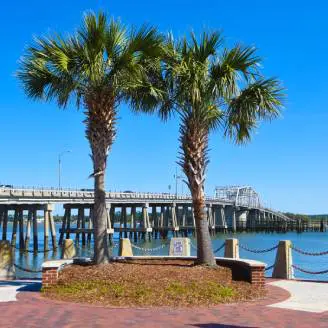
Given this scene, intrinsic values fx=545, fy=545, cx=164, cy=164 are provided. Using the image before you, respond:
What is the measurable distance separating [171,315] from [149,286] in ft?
7.07

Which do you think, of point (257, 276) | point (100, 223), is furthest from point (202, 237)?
point (100, 223)

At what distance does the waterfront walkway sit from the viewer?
9469 mm

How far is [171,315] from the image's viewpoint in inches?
405

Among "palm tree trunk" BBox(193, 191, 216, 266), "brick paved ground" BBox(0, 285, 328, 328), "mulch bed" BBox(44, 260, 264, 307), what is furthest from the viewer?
"palm tree trunk" BBox(193, 191, 216, 266)

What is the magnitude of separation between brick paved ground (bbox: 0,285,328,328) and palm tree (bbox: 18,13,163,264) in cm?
371

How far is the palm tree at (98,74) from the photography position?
555 inches

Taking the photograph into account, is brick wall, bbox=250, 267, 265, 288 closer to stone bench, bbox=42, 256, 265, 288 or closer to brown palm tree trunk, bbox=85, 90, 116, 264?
stone bench, bbox=42, 256, 265, 288

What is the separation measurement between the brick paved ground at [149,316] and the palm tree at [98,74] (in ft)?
12.2

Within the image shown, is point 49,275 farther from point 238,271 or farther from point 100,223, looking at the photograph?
point 238,271

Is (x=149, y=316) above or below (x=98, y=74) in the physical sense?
below

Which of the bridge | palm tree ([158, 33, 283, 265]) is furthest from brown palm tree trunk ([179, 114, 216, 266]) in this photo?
the bridge

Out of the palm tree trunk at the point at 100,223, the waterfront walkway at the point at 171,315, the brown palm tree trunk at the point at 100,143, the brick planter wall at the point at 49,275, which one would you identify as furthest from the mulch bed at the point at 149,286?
the brown palm tree trunk at the point at 100,143

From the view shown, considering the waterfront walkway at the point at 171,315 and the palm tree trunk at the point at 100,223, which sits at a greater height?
the palm tree trunk at the point at 100,223

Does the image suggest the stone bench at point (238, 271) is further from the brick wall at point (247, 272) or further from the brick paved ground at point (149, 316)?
the brick paved ground at point (149, 316)
